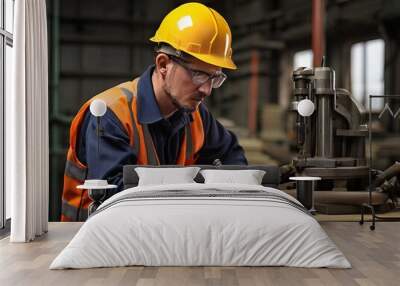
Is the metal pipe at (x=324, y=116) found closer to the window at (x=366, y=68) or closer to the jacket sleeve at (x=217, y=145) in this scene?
the window at (x=366, y=68)

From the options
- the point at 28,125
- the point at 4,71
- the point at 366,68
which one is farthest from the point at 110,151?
the point at 366,68

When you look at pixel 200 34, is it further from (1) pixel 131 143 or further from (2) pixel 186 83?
(1) pixel 131 143

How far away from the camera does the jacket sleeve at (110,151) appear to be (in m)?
5.40


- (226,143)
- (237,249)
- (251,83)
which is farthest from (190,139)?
(237,249)

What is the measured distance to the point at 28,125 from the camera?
4781 millimetres

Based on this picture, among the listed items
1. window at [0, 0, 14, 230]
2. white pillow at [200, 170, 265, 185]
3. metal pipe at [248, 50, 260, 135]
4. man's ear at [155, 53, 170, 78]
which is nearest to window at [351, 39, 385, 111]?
metal pipe at [248, 50, 260, 135]

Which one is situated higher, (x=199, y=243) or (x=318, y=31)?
(x=318, y=31)

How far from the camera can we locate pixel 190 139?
18.7ft

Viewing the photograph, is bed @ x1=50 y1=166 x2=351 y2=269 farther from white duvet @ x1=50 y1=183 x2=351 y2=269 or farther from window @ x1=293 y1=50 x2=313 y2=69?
window @ x1=293 y1=50 x2=313 y2=69

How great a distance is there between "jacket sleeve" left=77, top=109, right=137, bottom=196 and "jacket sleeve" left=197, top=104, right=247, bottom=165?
0.74 meters

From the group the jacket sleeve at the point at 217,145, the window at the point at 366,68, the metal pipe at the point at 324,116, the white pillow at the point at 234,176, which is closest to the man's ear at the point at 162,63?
the jacket sleeve at the point at 217,145

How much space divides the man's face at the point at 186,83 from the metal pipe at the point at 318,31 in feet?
3.63

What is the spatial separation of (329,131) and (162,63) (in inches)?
71.1

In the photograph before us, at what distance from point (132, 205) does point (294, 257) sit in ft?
3.64
